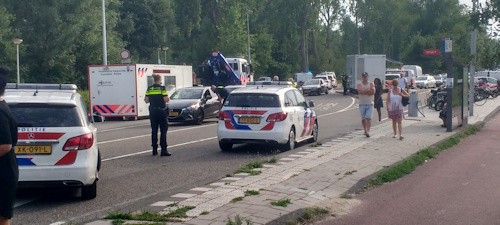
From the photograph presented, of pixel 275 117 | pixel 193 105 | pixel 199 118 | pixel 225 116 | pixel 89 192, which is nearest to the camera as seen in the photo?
pixel 89 192

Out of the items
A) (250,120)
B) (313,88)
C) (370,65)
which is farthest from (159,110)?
(313,88)

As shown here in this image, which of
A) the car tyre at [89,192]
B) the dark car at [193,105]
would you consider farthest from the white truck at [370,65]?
the car tyre at [89,192]

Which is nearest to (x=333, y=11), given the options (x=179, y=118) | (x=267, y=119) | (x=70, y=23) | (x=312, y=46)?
(x=312, y=46)

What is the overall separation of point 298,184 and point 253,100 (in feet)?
16.8

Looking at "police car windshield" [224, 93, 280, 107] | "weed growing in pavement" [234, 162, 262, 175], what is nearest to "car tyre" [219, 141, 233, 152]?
"police car windshield" [224, 93, 280, 107]

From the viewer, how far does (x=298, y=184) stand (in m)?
9.43

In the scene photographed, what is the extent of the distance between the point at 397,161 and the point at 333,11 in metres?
71.3

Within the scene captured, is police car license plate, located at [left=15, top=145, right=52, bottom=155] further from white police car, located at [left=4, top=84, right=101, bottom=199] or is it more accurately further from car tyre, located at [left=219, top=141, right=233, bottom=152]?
car tyre, located at [left=219, top=141, right=233, bottom=152]

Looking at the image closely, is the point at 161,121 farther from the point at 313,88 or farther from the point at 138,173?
the point at 313,88

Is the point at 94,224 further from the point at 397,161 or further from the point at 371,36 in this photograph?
the point at 371,36

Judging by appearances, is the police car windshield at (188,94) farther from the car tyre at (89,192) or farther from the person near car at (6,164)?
the person near car at (6,164)

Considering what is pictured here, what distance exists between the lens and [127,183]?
10.2m

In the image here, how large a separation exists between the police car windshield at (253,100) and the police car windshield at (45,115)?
20.0ft

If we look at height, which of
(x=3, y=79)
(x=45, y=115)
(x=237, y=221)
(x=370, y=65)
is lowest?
(x=237, y=221)
